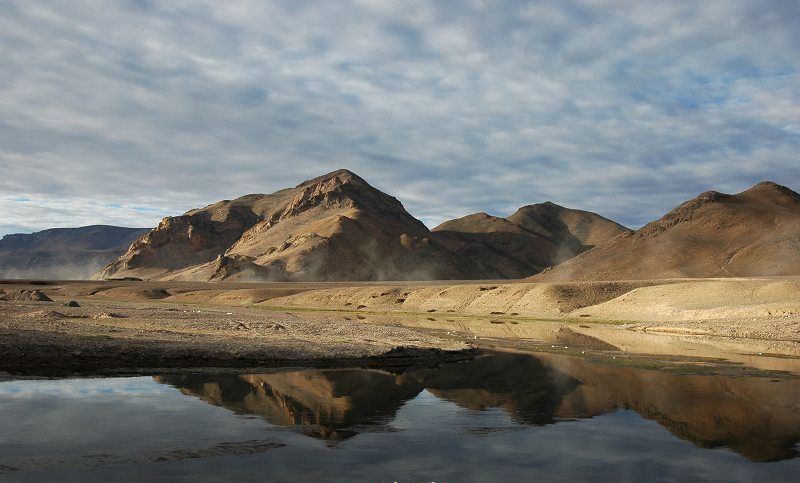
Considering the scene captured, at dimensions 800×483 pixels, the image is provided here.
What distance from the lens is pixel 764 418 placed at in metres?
17.4

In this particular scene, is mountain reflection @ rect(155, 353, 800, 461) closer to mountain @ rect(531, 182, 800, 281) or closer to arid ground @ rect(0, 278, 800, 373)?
arid ground @ rect(0, 278, 800, 373)

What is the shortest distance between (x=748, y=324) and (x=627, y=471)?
39603 millimetres

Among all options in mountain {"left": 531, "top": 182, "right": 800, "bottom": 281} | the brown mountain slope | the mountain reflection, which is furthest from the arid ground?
the brown mountain slope

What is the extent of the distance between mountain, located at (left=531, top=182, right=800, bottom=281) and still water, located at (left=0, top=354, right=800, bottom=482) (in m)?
83.6

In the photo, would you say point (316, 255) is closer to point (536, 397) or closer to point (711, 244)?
point (711, 244)

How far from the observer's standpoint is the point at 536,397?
66.1 feet

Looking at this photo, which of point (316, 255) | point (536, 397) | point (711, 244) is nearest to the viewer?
point (536, 397)

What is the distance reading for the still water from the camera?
12.0 meters

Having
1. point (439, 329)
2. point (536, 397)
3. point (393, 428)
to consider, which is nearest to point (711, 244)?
point (439, 329)

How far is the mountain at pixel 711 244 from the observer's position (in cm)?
9770

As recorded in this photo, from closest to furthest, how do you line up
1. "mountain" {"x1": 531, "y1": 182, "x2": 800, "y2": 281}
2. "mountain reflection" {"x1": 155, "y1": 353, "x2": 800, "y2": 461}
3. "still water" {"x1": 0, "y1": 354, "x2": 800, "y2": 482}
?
1. "still water" {"x1": 0, "y1": 354, "x2": 800, "y2": 482}
2. "mountain reflection" {"x1": 155, "y1": 353, "x2": 800, "y2": 461}
3. "mountain" {"x1": 531, "y1": 182, "x2": 800, "y2": 281}

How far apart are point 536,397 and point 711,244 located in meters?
101

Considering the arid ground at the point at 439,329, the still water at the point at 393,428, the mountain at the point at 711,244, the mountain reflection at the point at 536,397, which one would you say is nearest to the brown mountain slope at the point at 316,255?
the mountain at the point at 711,244

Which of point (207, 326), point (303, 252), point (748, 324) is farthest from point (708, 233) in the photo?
point (207, 326)
